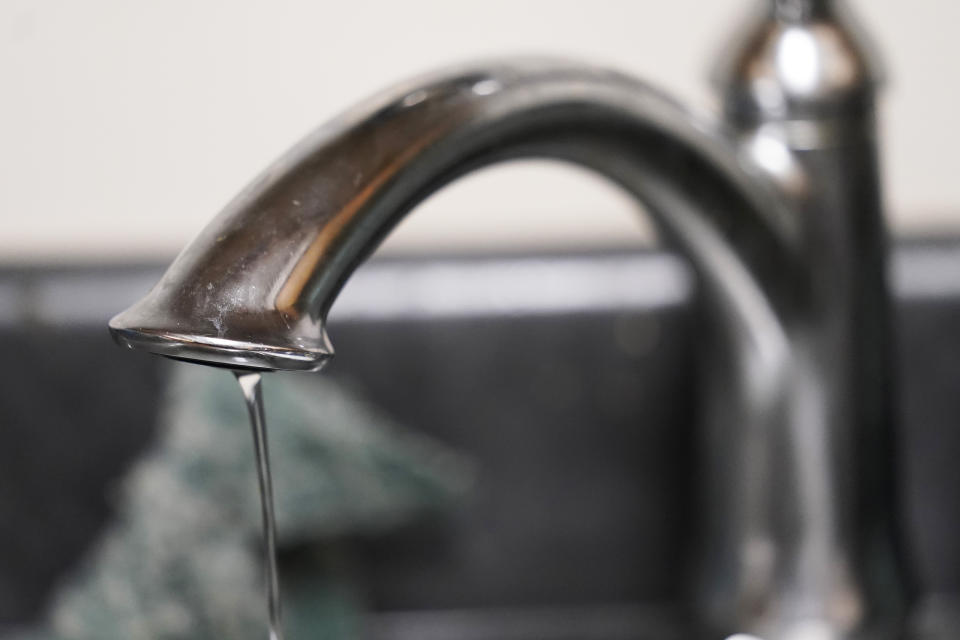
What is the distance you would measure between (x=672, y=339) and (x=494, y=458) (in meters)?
0.09

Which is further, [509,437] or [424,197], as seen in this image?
[509,437]

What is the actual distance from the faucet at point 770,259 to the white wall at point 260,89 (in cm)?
15

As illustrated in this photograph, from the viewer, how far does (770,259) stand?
1.08 feet

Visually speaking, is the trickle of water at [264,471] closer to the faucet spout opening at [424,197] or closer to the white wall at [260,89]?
the faucet spout opening at [424,197]

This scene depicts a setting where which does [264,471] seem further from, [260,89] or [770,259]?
[260,89]

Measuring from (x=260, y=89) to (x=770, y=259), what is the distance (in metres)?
0.25

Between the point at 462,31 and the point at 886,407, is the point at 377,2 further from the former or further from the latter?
the point at 886,407

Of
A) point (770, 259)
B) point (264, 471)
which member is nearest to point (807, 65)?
point (770, 259)

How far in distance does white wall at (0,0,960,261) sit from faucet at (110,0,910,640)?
0.48ft

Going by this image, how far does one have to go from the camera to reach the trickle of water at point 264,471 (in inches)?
9.6

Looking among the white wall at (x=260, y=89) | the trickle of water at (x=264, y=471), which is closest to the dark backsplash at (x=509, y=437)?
the white wall at (x=260, y=89)

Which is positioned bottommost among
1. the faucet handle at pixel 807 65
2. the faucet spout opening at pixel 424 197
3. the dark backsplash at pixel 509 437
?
the dark backsplash at pixel 509 437

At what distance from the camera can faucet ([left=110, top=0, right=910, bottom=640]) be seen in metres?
0.27

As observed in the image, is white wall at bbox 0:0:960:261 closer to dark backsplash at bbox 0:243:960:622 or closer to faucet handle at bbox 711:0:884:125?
dark backsplash at bbox 0:243:960:622
